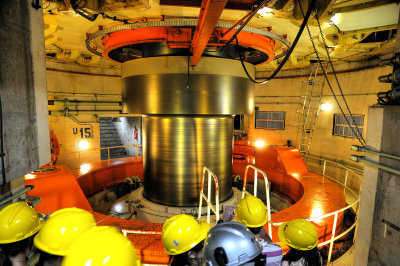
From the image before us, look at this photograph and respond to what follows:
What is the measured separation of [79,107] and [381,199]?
34.5 ft

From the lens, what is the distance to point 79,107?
980 centimetres

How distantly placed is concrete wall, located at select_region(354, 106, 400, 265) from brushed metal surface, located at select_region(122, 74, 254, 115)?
2.57m

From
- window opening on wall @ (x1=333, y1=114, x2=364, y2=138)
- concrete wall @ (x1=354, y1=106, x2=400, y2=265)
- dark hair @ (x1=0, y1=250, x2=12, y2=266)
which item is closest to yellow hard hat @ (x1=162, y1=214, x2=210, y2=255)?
dark hair @ (x1=0, y1=250, x2=12, y2=266)

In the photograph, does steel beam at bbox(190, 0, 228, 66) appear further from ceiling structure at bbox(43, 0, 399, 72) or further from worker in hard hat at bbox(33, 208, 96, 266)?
worker in hard hat at bbox(33, 208, 96, 266)

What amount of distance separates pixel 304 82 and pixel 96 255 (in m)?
10.8

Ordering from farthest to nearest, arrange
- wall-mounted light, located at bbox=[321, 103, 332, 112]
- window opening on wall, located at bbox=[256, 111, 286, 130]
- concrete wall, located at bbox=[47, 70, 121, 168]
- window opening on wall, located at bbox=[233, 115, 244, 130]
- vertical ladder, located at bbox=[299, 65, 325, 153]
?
window opening on wall, located at bbox=[233, 115, 244, 130], window opening on wall, located at bbox=[256, 111, 286, 130], vertical ladder, located at bbox=[299, 65, 325, 153], concrete wall, located at bbox=[47, 70, 121, 168], wall-mounted light, located at bbox=[321, 103, 332, 112]

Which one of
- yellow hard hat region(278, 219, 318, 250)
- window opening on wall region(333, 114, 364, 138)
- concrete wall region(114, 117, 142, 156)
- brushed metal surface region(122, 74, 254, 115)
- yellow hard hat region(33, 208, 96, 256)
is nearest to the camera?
yellow hard hat region(33, 208, 96, 256)

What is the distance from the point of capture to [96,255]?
1.22 metres

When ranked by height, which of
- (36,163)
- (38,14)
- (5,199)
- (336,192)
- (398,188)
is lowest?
(336,192)

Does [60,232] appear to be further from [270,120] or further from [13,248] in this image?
[270,120]

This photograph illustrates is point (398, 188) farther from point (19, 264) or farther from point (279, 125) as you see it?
point (279, 125)

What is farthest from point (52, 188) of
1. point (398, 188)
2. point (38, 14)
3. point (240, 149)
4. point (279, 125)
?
point (279, 125)

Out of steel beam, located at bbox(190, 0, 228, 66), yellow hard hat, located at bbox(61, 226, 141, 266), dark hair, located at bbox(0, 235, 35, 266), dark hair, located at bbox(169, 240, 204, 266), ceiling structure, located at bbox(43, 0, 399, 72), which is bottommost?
dark hair, located at bbox(169, 240, 204, 266)

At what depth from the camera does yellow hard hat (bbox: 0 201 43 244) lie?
201cm
